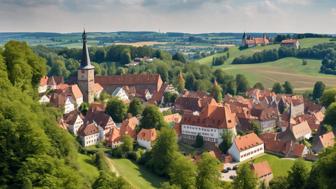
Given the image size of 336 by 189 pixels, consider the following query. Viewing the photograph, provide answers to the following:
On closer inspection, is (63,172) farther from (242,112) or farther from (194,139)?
(242,112)

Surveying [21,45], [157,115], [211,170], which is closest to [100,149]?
[157,115]

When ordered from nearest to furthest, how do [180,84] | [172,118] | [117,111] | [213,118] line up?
[213,118] → [117,111] → [172,118] → [180,84]

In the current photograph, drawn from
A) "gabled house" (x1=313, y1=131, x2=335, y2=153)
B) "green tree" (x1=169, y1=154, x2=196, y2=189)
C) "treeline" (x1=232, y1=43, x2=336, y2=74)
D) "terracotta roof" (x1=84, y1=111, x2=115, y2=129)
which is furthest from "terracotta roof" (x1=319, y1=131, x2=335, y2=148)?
"treeline" (x1=232, y1=43, x2=336, y2=74)

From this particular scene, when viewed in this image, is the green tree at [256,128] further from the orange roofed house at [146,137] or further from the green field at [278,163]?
the orange roofed house at [146,137]

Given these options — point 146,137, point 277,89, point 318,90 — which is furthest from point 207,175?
point 277,89

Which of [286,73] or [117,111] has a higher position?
[117,111]

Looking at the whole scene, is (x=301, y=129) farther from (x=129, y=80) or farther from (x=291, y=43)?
(x=291, y=43)

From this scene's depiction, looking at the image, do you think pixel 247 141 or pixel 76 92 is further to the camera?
pixel 76 92

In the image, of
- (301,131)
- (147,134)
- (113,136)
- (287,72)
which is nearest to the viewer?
(147,134)
